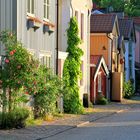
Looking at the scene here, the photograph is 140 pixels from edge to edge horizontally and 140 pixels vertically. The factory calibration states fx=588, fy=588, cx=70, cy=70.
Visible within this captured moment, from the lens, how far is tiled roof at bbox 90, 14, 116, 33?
4597cm

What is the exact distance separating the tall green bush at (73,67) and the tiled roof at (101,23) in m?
13.8

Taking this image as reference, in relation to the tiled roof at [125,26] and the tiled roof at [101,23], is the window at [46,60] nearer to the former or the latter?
the tiled roof at [101,23]

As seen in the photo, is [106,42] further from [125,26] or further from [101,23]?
[125,26]

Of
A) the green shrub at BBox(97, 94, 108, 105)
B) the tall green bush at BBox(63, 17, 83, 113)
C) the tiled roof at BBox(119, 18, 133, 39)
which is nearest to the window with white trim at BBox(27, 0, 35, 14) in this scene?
the tall green bush at BBox(63, 17, 83, 113)

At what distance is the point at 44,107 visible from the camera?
76.9ft

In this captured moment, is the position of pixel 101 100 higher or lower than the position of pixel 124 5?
lower

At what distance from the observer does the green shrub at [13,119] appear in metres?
19.7

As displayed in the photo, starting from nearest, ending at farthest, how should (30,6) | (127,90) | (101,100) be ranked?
(30,6)
(101,100)
(127,90)

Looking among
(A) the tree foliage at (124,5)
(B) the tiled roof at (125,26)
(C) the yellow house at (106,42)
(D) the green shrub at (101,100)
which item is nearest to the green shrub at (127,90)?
(C) the yellow house at (106,42)

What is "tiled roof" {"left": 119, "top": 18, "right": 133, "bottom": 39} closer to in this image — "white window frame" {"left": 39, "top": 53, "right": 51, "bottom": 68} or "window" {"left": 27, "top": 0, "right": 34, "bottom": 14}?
"white window frame" {"left": 39, "top": 53, "right": 51, "bottom": 68}

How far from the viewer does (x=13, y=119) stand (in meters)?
19.8

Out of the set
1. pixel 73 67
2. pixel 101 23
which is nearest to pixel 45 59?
pixel 73 67

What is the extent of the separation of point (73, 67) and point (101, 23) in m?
15.7

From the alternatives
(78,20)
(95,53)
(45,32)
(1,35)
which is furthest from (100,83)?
(1,35)
